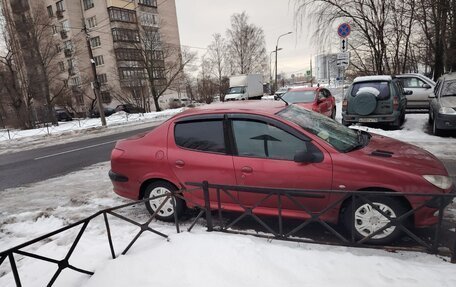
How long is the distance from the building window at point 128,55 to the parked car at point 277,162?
3288 cm

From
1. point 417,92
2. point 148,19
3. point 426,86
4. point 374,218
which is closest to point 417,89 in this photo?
point 417,92

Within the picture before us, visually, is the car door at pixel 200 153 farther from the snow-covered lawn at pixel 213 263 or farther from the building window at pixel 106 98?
the building window at pixel 106 98

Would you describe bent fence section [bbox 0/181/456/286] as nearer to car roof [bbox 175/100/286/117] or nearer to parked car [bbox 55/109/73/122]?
car roof [bbox 175/100/286/117]

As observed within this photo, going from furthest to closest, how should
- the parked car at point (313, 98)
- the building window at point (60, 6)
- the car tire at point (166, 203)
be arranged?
the building window at point (60, 6) → the parked car at point (313, 98) → the car tire at point (166, 203)

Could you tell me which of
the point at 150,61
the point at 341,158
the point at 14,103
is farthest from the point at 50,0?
the point at 341,158

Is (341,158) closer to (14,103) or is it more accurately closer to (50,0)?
(14,103)

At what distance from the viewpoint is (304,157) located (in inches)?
130

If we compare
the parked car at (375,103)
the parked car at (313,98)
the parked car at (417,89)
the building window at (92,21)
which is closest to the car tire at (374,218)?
the parked car at (375,103)

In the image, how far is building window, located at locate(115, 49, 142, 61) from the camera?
34594 millimetres

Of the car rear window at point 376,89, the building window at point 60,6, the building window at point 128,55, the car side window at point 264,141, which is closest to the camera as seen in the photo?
the car side window at point 264,141

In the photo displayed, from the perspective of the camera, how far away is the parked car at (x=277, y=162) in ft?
10.4

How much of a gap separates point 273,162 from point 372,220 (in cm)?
125

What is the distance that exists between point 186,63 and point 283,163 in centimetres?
3588

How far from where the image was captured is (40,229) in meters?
4.53
